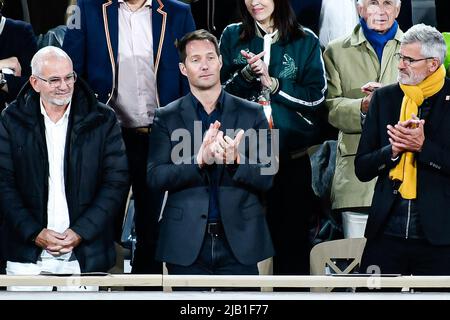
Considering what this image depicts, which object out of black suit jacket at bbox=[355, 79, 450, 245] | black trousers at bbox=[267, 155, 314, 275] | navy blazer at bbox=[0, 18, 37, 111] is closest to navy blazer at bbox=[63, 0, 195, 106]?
navy blazer at bbox=[0, 18, 37, 111]

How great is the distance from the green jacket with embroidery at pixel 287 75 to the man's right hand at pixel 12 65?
0.96m

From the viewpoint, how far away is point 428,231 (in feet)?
16.9

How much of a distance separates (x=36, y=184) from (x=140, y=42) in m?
0.84

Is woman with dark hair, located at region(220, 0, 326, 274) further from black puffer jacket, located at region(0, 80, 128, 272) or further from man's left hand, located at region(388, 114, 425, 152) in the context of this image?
black puffer jacket, located at region(0, 80, 128, 272)

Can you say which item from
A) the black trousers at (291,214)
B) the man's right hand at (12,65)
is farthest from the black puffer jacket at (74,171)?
the black trousers at (291,214)

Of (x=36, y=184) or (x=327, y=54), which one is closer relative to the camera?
(x=36, y=184)

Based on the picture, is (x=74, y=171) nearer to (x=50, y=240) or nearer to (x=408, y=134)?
(x=50, y=240)

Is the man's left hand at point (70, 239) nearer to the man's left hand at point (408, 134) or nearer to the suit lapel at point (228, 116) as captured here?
the suit lapel at point (228, 116)

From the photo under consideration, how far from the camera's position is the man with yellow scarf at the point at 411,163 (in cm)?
520

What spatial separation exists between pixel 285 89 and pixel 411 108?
620mm

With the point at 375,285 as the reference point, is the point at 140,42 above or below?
above
